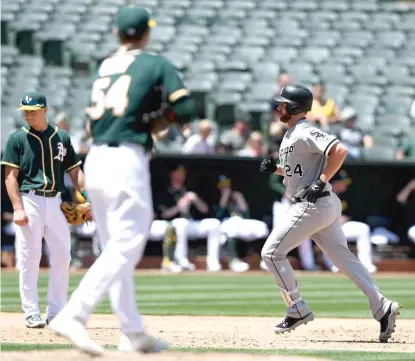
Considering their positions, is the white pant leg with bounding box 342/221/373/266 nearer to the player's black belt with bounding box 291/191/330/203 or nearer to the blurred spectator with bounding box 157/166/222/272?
the blurred spectator with bounding box 157/166/222/272

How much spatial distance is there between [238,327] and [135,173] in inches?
143

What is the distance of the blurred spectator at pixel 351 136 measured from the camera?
17562 millimetres

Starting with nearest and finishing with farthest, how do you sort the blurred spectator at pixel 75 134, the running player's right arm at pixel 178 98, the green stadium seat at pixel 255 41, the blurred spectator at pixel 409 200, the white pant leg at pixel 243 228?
the running player's right arm at pixel 178 98 < the blurred spectator at pixel 75 134 < the white pant leg at pixel 243 228 < the blurred spectator at pixel 409 200 < the green stadium seat at pixel 255 41

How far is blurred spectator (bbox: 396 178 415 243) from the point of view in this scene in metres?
17.9

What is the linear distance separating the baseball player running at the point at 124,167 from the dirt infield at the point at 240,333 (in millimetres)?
1737

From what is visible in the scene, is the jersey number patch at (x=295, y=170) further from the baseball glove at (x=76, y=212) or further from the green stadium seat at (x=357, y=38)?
the green stadium seat at (x=357, y=38)

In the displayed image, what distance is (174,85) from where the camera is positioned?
5.75 meters

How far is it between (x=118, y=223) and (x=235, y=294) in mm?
7408

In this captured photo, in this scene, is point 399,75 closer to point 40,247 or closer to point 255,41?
point 255,41

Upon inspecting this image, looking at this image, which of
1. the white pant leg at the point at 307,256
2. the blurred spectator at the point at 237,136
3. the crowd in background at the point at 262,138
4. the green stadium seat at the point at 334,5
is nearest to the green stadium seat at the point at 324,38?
the green stadium seat at the point at 334,5

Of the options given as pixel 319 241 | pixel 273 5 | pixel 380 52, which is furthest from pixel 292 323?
pixel 273 5

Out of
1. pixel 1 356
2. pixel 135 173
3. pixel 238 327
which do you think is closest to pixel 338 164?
pixel 238 327

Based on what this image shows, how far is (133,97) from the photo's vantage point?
5797mm

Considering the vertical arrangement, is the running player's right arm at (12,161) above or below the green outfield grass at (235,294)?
above
